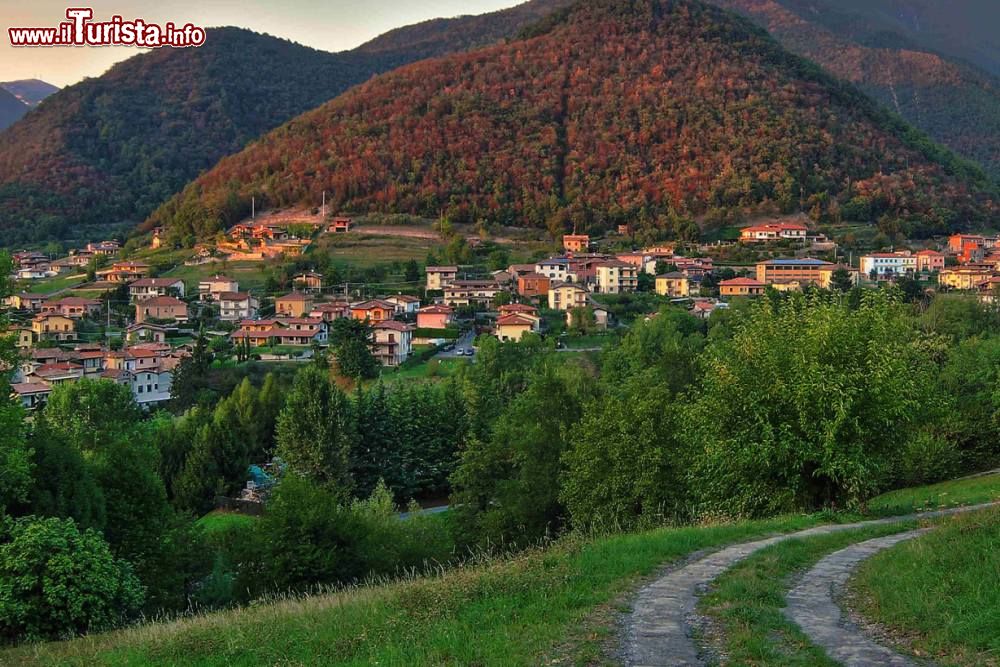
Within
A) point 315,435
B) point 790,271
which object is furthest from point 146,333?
point 790,271

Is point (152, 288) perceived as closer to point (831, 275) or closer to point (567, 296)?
point (567, 296)

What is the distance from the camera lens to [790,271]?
77625 millimetres

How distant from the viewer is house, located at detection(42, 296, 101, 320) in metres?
69.5

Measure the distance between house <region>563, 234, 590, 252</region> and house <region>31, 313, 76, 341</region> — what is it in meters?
48.8

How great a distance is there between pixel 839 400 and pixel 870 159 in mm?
113770

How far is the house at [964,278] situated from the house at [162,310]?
57143 millimetres

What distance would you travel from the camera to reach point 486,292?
75000mm

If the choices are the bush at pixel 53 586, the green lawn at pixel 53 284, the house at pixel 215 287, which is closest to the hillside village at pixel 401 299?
the house at pixel 215 287

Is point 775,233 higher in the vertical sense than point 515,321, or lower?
higher

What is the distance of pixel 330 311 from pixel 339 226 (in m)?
39.1

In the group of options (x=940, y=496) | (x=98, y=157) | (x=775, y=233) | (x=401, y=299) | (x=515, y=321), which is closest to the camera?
(x=940, y=496)

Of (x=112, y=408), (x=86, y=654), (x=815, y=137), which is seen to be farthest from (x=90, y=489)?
(x=815, y=137)

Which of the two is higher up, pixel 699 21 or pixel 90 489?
pixel 699 21

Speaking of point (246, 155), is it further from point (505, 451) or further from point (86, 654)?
point (86, 654)
